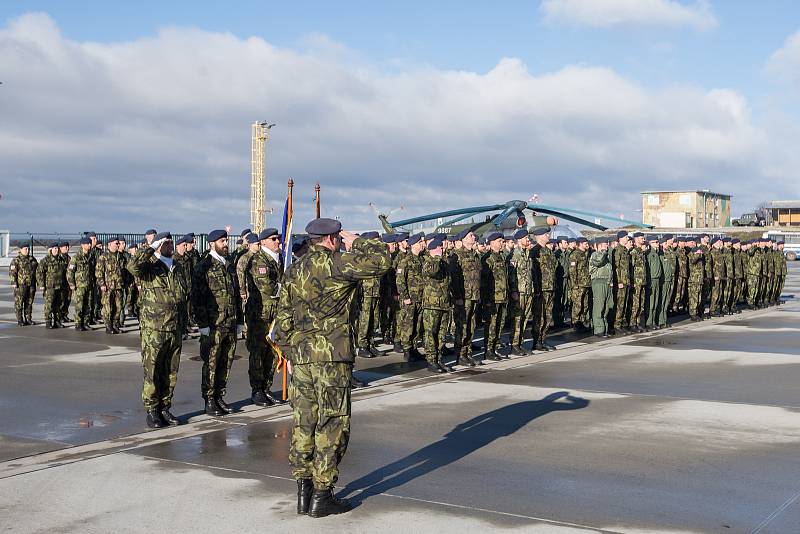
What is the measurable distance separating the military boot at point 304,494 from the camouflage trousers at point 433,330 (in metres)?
5.67

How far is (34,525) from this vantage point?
4.84m

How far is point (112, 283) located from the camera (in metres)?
15.0

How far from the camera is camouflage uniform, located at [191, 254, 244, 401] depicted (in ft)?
26.7

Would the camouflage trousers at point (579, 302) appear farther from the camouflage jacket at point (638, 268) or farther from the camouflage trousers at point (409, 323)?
the camouflage trousers at point (409, 323)

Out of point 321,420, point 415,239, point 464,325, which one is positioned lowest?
point 321,420

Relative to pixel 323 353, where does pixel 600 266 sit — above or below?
above

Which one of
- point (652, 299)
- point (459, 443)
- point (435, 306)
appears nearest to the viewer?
point (459, 443)

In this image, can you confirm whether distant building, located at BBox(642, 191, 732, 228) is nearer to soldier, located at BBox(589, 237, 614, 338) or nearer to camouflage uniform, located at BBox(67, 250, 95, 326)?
soldier, located at BBox(589, 237, 614, 338)

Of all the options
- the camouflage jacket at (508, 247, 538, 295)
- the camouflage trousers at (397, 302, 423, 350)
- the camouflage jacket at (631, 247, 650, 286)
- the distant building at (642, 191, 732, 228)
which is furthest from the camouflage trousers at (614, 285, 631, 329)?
the distant building at (642, 191, 732, 228)

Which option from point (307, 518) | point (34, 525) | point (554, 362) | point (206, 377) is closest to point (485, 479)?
point (307, 518)

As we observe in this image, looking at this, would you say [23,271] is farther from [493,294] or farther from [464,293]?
[493,294]

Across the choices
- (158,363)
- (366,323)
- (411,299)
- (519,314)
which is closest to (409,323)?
(411,299)

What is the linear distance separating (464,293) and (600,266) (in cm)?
458

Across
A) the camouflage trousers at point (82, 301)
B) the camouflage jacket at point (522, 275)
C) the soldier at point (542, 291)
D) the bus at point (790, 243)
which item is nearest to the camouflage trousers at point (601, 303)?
the soldier at point (542, 291)
